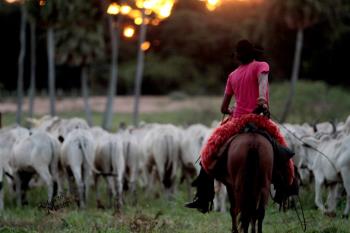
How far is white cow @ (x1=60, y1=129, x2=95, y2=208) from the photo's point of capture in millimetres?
16078

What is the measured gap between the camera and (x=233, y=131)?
9883mm

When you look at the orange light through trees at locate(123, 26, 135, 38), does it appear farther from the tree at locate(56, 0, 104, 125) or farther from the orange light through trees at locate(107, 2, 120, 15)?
the orange light through trees at locate(107, 2, 120, 15)

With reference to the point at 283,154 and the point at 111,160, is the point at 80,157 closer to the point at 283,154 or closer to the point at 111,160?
the point at 111,160

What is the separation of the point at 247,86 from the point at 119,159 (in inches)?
293

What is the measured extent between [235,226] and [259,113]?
168cm

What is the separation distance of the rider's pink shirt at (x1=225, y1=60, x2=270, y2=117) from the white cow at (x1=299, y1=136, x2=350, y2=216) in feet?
11.3

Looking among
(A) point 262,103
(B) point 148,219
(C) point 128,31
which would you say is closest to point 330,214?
(B) point 148,219

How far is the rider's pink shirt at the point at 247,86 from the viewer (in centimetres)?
1005

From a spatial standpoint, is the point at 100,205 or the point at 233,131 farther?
the point at 100,205

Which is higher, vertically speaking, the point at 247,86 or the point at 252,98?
the point at 247,86

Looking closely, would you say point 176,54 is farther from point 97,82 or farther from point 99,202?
point 99,202

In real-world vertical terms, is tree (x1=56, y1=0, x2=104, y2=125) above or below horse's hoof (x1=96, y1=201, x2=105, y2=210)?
above

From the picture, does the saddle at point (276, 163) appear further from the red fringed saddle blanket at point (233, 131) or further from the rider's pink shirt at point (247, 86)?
the rider's pink shirt at point (247, 86)

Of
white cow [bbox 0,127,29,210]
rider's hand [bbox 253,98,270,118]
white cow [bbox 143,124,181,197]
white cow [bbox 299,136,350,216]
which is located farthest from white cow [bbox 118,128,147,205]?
rider's hand [bbox 253,98,270,118]
